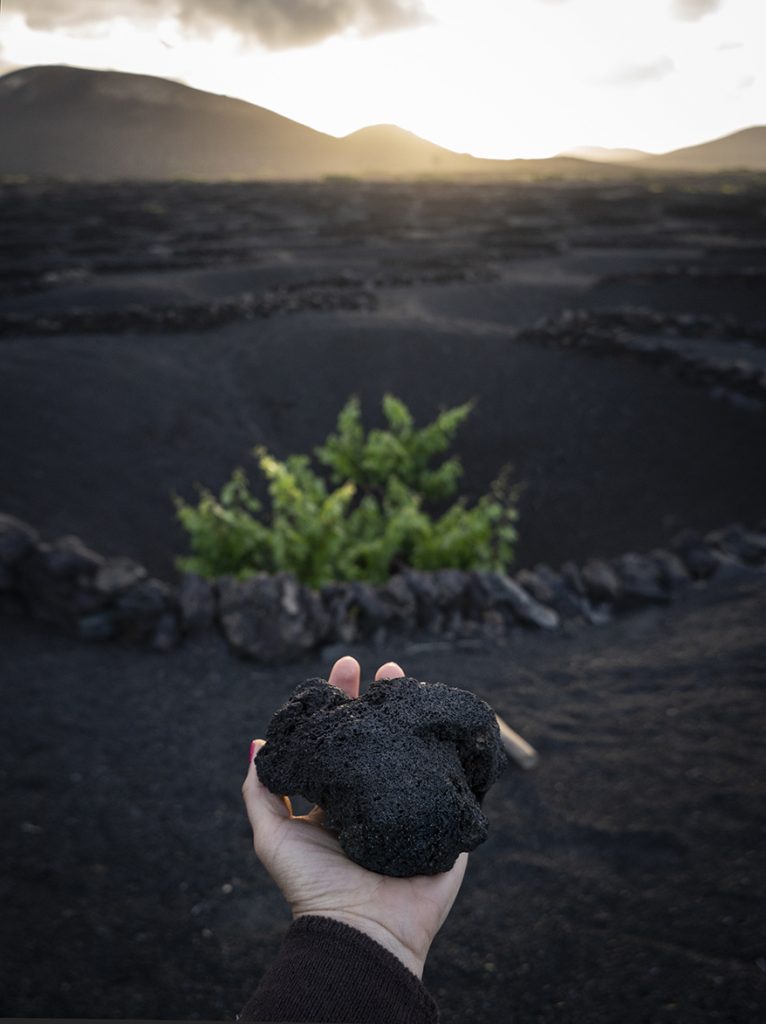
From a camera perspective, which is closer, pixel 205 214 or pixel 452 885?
pixel 452 885

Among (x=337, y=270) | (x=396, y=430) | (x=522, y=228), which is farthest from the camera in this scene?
(x=522, y=228)

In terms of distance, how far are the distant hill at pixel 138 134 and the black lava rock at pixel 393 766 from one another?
360 centimetres

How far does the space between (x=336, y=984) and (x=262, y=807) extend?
515 mm

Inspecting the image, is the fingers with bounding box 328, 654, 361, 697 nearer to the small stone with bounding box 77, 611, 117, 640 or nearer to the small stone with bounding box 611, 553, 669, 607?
the small stone with bounding box 77, 611, 117, 640

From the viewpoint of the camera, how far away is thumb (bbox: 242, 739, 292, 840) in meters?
1.74

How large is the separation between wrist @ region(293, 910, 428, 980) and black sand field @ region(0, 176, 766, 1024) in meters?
1.23

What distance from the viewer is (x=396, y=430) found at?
30.8ft

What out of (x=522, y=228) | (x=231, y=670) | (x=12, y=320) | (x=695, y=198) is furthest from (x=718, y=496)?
(x=695, y=198)

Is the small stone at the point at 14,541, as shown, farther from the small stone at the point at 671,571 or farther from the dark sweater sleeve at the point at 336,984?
the small stone at the point at 671,571

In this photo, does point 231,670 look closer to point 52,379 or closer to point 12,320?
point 52,379

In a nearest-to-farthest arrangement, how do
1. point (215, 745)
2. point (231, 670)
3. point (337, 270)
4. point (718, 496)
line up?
point (215, 745) < point (231, 670) < point (718, 496) < point (337, 270)

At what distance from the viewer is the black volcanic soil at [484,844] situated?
8.12ft

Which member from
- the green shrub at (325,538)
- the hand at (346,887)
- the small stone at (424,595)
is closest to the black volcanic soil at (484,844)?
the small stone at (424,595)

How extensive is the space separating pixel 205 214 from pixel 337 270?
16.0 meters
